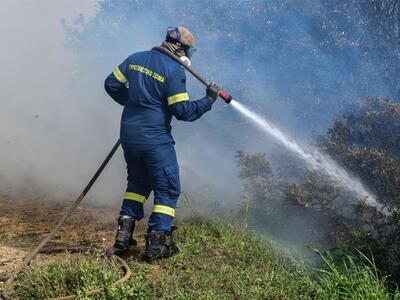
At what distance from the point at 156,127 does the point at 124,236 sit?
1.02 meters

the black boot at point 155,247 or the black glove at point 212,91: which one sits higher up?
the black glove at point 212,91

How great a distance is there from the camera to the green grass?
11.7ft

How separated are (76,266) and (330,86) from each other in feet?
13.8

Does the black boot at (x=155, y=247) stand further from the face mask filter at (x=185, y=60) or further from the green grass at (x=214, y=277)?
the face mask filter at (x=185, y=60)

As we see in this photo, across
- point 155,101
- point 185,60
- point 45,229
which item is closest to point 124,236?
point 155,101

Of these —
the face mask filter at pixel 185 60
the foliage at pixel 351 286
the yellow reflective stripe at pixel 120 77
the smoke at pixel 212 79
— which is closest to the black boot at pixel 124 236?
the yellow reflective stripe at pixel 120 77

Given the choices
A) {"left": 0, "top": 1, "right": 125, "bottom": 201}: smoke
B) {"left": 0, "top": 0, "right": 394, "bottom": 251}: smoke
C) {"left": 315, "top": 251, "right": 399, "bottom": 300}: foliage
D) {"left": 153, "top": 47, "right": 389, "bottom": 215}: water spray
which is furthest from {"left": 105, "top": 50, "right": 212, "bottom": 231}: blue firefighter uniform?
{"left": 0, "top": 1, "right": 125, "bottom": 201}: smoke

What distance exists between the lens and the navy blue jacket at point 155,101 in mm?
4434

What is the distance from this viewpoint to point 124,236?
452cm

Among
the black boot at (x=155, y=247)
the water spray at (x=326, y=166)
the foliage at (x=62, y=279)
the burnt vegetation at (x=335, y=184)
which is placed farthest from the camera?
the water spray at (x=326, y=166)

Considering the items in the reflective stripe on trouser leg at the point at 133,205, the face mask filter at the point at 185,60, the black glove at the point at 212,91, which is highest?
the face mask filter at the point at 185,60

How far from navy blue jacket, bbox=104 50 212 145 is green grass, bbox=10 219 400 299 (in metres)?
1.11

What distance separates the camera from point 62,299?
3.37 m

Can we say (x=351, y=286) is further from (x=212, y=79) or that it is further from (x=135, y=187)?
(x=212, y=79)
